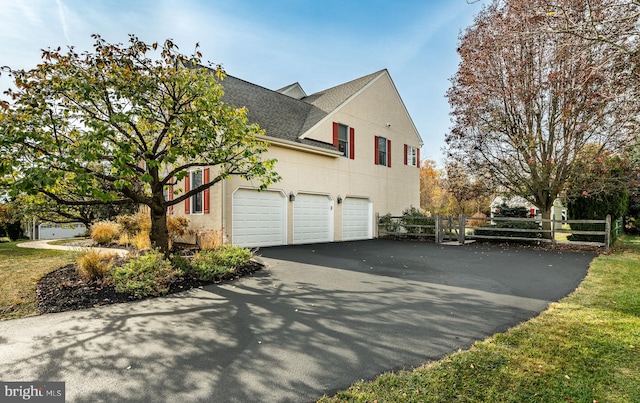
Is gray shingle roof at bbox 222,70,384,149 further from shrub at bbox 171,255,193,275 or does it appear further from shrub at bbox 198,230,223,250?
shrub at bbox 171,255,193,275

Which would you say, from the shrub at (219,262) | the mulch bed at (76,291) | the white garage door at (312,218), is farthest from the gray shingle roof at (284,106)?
the mulch bed at (76,291)

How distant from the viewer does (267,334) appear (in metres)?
3.70

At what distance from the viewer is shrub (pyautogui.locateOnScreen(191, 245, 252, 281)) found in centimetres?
650

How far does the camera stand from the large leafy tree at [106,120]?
16.5 ft

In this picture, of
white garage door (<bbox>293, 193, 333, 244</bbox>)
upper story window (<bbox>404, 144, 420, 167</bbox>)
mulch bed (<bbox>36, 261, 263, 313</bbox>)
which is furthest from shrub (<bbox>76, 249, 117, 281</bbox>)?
upper story window (<bbox>404, 144, 420, 167</bbox>)

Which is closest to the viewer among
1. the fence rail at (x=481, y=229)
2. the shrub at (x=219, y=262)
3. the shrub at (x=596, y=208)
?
the shrub at (x=219, y=262)

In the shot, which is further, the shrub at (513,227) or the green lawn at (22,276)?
the shrub at (513,227)

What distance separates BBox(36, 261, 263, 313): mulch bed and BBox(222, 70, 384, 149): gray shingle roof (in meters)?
6.90

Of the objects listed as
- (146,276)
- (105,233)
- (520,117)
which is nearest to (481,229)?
(520,117)

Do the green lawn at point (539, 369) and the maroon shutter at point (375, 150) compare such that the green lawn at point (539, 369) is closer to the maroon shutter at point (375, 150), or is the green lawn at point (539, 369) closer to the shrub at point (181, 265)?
the shrub at point (181, 265)

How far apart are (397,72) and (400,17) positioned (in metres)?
8.12

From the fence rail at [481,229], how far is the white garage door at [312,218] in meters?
3.55

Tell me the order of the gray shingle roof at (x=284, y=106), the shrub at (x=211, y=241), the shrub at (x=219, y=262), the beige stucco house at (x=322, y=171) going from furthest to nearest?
the gray shingle roof at (x=284, y=106), the beige stucco house at (x=322, y=171), the shrub at (x=211, y=241), the shrub at (x=219, y=262)

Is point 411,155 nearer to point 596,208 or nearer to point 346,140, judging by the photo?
point 346,140
